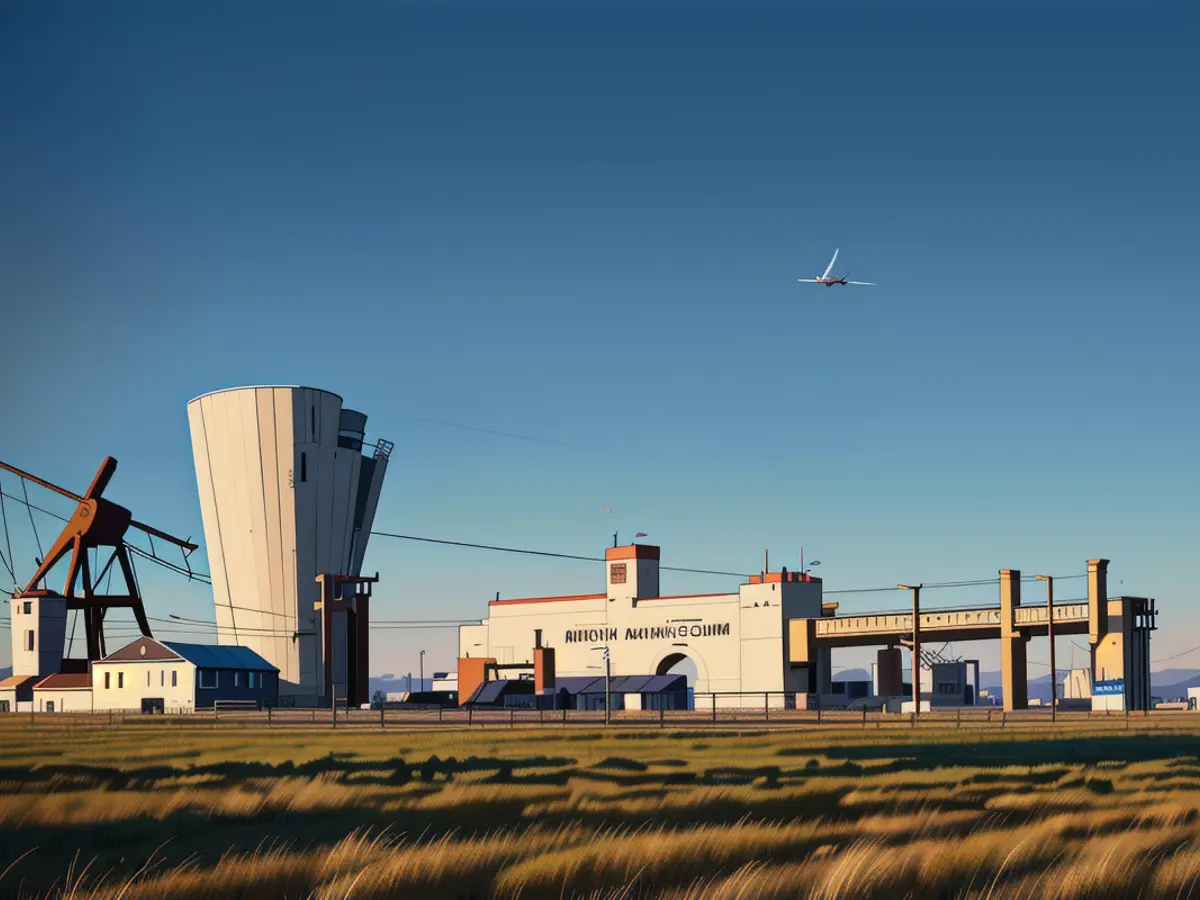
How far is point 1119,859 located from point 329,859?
11204 millimetres

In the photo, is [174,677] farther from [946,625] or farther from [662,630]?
[946,625]

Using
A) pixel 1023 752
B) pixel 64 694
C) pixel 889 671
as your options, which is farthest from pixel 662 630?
Result: pixel 1023 752

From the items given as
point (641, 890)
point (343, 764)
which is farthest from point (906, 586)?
point (641, 890)

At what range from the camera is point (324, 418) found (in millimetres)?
A: 134750

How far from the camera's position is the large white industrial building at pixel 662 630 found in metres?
115

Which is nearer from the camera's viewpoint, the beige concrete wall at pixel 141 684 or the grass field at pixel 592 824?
the grass field at pixel 592 824

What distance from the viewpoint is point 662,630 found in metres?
120

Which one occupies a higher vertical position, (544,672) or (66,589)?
(66,589)

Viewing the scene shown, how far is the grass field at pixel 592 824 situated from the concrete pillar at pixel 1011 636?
66856 millimetres

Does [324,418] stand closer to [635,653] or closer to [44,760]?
[635,653]

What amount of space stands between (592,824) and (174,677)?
84069mm

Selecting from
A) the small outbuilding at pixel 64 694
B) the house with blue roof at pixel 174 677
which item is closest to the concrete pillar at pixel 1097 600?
the house with blue roof at pixel 174 677

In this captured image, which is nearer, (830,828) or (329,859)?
(329,859)

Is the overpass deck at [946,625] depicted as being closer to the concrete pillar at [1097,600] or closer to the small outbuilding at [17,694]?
the concrete pillar at [1097,600]
